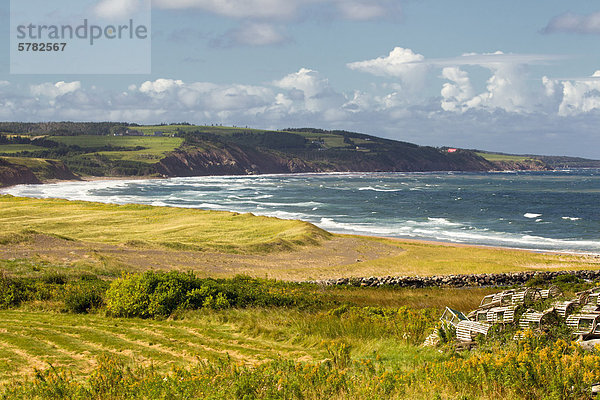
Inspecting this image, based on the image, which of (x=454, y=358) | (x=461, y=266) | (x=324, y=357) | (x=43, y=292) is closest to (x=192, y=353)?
(x=324, y=357)

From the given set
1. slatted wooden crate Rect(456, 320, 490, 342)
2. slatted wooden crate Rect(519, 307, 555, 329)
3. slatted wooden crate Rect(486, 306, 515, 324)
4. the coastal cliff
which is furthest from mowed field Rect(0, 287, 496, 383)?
the coastal cliff

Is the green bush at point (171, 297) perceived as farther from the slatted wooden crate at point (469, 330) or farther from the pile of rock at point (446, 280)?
the pile of rock at point (446, 280)

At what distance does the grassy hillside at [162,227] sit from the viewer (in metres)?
44.4

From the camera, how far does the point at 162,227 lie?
53469mm

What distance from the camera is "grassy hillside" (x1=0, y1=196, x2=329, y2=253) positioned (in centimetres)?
4438

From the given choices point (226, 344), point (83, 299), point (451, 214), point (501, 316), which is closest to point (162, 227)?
point (83, 299)

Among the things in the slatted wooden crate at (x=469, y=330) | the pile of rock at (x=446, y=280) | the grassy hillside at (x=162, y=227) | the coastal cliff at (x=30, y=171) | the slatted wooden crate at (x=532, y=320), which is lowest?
the pile of rock at (x=446, y=280)

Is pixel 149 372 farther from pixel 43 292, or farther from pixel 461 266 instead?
pixel 461 266

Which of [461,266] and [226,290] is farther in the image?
[461,266]

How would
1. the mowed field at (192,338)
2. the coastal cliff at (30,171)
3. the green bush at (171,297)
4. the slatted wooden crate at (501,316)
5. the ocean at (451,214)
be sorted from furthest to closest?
the coastal cliff at (30,171)
the ocean at (451,214)
the green bush at (171,297)
the slatted wooden crate at (501,316)
the mowed field at (192,338)

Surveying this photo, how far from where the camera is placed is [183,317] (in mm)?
16781

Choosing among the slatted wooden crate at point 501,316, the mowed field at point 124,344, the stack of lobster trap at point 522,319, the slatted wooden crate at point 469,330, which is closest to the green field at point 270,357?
the mowed field at point 124,344

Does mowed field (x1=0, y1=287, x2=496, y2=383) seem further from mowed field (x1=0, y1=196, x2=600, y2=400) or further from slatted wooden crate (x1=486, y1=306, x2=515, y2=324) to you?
slatted wooden crate (x1=486, y1=306, x2=515, y2=324)

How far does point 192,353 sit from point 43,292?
373 inches
